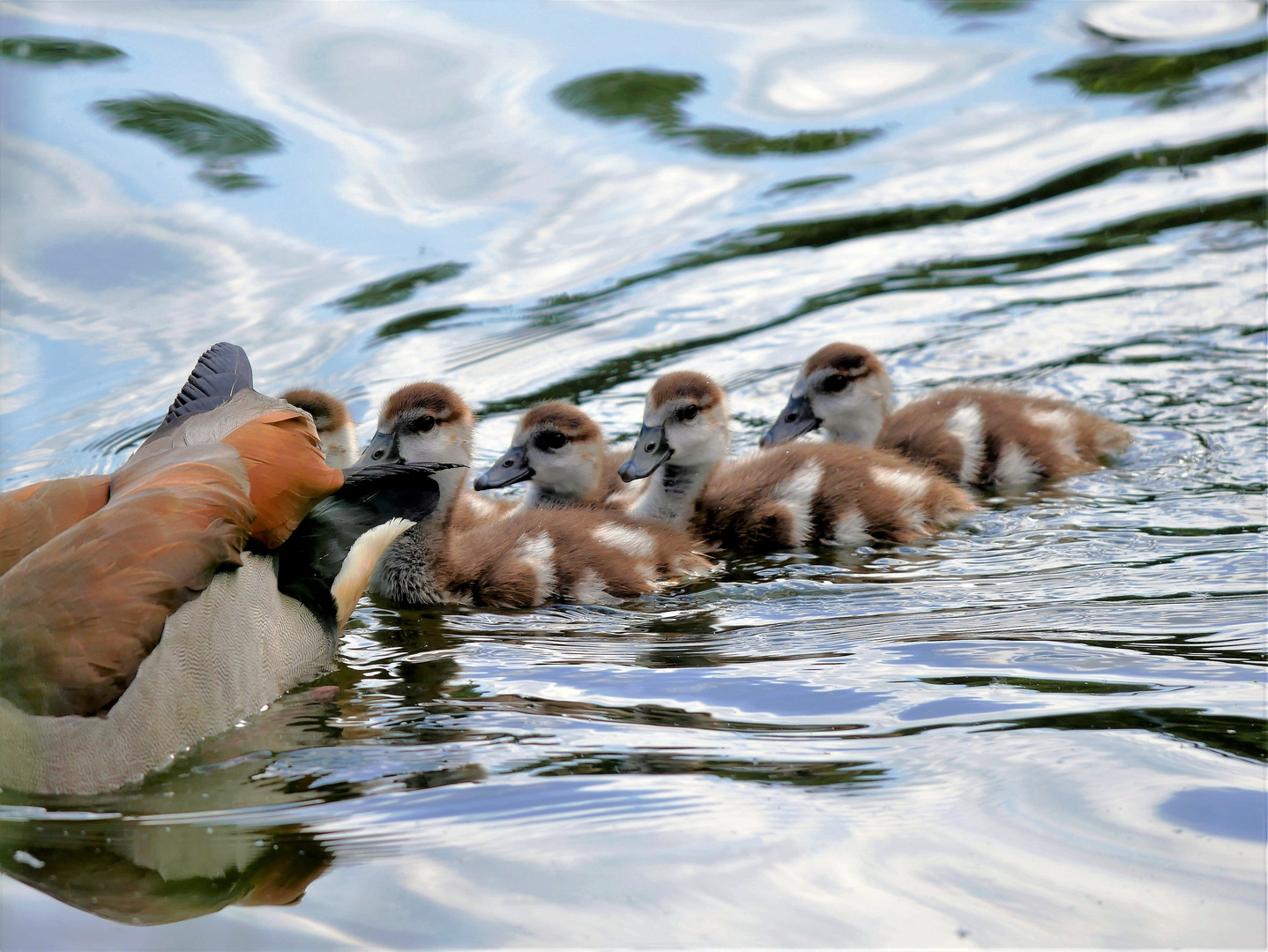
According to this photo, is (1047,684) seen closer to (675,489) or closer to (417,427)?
(675,489)

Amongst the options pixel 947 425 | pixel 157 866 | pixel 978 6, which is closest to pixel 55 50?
pixel 947 425

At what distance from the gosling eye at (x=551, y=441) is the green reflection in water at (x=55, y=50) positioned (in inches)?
212

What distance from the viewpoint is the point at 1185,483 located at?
548 cm

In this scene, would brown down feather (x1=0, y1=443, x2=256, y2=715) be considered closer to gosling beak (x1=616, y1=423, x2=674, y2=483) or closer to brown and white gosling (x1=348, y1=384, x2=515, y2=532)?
brown and white gosling (x1=348, y1=384, x2=515, y2=532)

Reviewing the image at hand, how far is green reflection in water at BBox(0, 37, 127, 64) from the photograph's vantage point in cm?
870

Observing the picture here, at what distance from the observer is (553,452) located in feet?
16.4

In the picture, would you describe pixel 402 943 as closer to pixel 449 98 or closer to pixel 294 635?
pixel 294 635

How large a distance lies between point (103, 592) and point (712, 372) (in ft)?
14.4

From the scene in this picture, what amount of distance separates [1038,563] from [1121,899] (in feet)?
7.49

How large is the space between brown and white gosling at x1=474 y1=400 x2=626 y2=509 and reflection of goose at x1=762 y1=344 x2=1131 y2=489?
1000mm

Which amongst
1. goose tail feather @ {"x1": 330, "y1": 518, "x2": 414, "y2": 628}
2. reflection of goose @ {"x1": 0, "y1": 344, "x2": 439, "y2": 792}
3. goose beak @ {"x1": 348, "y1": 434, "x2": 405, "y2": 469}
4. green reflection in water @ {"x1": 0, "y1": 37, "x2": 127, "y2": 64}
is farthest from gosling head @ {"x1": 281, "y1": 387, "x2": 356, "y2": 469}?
green reflection in water @ {"x1": 0, "y1": 37, "x2": 127, "y2": 64}

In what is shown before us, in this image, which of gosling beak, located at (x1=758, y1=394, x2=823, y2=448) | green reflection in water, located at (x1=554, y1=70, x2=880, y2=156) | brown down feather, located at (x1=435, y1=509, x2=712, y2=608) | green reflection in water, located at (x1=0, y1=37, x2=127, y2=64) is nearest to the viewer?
brown down feather, located at (x1=435, y1=509, x2=712, y2=608)

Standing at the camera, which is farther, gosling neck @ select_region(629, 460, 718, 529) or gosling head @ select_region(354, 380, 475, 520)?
gosling neck @ select_region(629, 460, 718, 529)

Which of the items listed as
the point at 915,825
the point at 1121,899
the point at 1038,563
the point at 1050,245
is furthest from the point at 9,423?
the point at 1050,245
